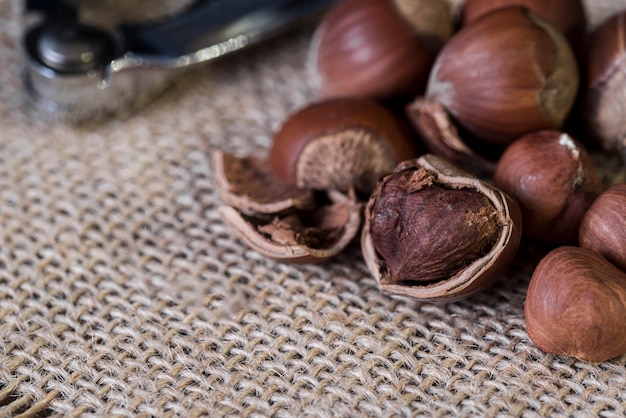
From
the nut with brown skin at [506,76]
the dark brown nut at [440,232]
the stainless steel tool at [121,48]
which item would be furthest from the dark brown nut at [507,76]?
the stainless steel tool at [121,48]

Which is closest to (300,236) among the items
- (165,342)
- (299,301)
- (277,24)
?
(299,301)

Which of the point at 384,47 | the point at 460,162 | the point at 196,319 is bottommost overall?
the point at 196,319

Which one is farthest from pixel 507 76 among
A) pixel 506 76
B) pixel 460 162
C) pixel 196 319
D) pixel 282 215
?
pixel 196 319

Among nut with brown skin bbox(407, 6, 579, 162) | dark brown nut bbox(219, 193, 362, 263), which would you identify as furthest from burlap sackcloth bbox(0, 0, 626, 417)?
nut with brown skin bbox(407, 6, 579, 162)

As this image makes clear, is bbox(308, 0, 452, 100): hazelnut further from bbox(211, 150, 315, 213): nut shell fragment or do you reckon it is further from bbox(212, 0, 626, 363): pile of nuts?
bbox(211, 150, 315, 213): nut shell fragment

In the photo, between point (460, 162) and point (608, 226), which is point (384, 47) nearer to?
point (460, 162)

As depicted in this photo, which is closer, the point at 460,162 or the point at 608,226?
the point at 608,226

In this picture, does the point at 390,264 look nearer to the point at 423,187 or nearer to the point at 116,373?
the point at 423,187
